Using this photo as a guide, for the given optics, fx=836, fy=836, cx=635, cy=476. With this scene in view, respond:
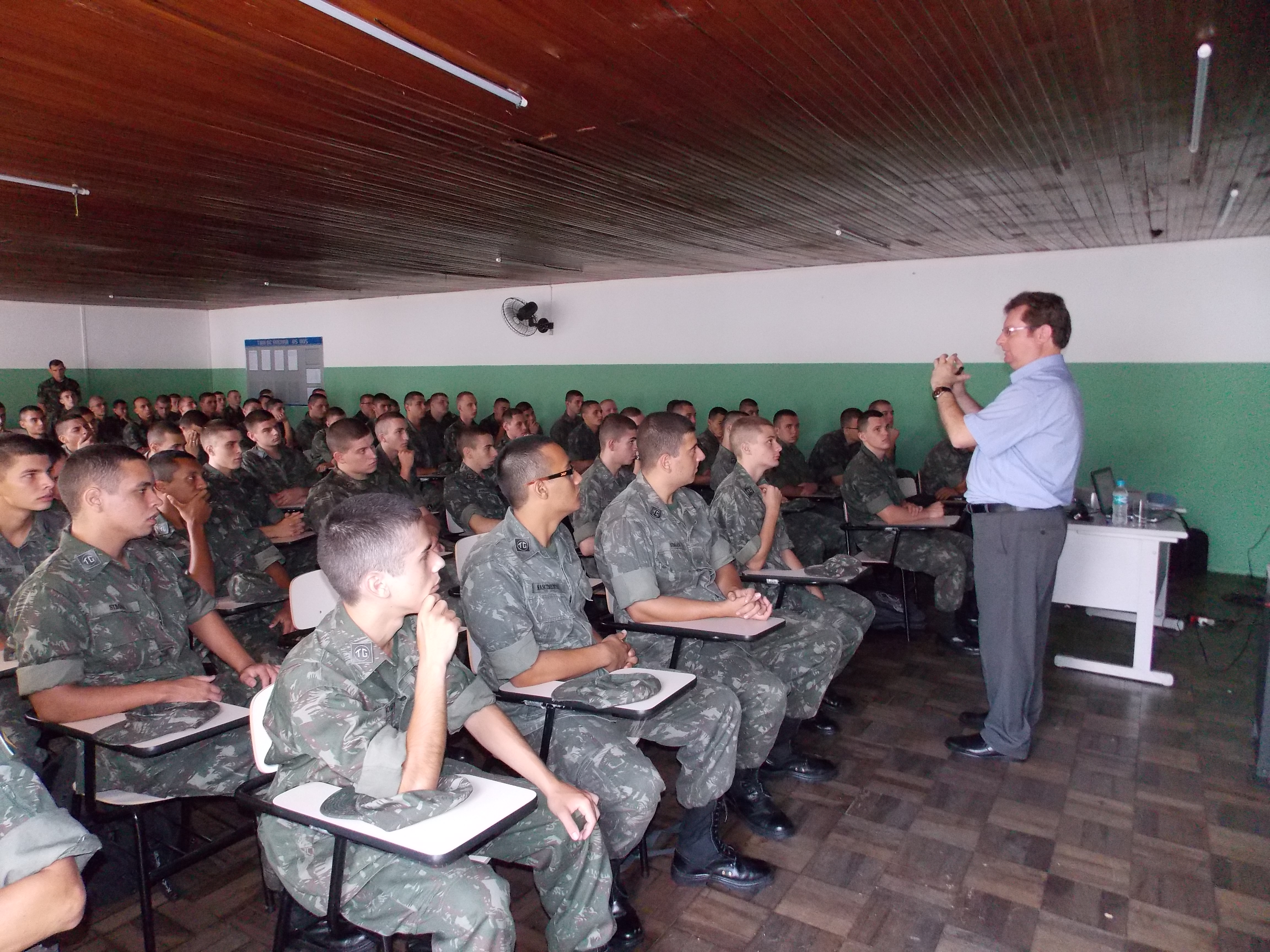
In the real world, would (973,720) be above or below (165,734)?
below

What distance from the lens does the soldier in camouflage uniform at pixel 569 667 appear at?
2188 millimetres

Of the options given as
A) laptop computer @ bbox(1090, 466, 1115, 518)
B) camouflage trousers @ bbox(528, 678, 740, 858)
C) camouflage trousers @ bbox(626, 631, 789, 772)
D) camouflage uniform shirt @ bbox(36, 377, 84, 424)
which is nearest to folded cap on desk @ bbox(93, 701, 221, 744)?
camouflage trousers @ bbox(528, 678, 740, 858)

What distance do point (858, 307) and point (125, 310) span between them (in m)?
11.6

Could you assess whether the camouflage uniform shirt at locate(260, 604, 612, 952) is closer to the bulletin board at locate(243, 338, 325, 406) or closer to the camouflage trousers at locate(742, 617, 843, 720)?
the camouflage trousers at locate(742, 617, 843, 720)

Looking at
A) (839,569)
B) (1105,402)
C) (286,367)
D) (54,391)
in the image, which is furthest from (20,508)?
(286,367)

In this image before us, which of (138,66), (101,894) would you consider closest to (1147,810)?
(101,894)

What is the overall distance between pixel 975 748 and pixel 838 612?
0.75 metres

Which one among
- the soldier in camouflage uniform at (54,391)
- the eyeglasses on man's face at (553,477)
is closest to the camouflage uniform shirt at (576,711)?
the eyeglasses on man's face at (553,477)

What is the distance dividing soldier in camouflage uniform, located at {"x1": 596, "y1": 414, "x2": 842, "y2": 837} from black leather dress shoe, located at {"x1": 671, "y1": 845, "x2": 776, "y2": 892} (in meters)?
0.26

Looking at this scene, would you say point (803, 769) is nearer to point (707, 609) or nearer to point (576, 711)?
point (707, 609)

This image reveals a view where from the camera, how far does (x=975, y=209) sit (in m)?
5.35

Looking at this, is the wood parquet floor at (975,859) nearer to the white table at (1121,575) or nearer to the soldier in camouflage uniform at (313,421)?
the white table at (1121,575)

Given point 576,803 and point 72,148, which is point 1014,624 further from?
point 72,148

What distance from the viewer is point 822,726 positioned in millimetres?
3557
